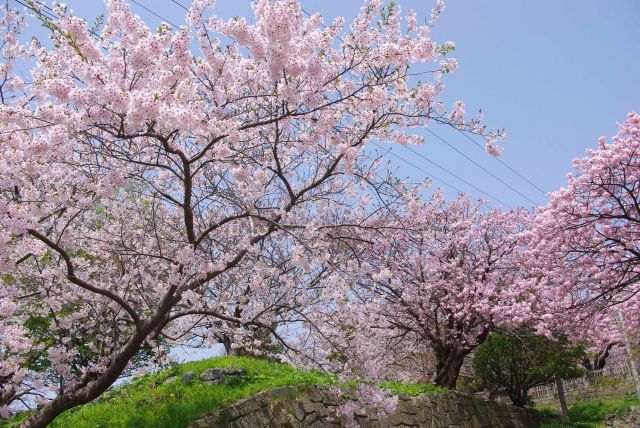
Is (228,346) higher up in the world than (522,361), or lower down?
higher up

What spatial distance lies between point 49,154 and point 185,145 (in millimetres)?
1621

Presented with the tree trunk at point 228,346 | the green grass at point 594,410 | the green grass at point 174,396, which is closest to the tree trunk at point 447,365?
the green grass at point 174,396

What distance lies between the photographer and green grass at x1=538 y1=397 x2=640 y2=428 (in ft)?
48.9

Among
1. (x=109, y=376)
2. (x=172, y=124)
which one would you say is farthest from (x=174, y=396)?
(x=172, y=124)

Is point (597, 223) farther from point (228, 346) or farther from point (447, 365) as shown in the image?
point (228, 346)

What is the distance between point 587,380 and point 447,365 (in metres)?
11.5

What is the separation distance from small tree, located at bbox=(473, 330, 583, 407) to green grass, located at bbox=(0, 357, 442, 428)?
4815 millimetres

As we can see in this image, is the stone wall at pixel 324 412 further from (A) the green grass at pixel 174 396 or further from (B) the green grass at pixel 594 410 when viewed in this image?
(B) the green grass at pixel 594 410

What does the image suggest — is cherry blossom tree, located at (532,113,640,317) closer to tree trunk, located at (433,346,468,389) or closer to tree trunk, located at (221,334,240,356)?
tree trunk, located at (433,346,468,389)

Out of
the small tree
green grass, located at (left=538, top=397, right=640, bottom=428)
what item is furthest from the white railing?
the small tree

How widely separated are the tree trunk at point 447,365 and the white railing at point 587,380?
32.6ft

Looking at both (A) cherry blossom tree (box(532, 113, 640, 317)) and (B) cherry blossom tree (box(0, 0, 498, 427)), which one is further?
(A) cherry blossom tree (box(532, 113, 640, 317))

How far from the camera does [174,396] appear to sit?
7336 mm

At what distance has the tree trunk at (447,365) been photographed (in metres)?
12.4
